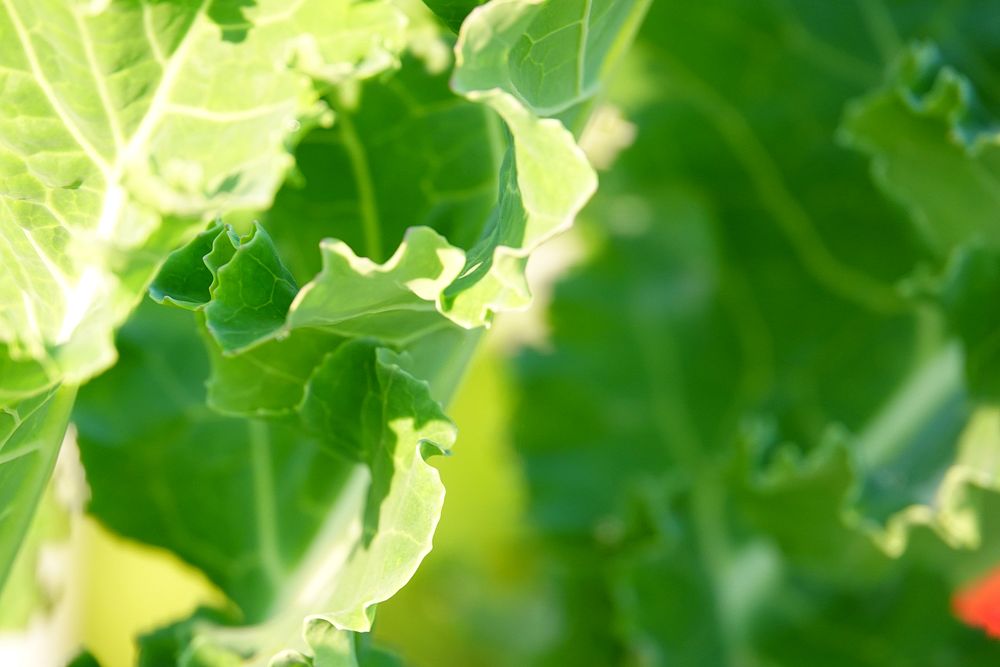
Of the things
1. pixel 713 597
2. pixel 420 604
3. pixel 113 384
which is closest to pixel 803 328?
pixel 713 597

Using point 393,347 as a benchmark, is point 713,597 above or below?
below

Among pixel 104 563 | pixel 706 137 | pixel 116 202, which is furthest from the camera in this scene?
pixel 104 563

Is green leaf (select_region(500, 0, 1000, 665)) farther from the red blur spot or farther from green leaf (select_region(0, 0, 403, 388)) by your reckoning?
green leaf (select_region(0, 0, 403, 388))

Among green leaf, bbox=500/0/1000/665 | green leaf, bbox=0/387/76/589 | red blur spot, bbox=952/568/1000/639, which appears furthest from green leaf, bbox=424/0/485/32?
red blur spot, bbox=952/568/1000/639

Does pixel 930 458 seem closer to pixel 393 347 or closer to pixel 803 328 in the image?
pixel 803 328

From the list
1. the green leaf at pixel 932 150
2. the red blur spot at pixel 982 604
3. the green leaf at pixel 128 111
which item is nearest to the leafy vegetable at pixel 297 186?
the green leaf at pixel 128 111

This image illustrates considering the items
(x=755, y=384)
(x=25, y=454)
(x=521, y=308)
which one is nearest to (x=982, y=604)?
(x=755, y=384)

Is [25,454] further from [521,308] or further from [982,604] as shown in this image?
[982,604]

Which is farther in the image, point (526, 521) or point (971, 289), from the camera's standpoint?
point (526, 521)
